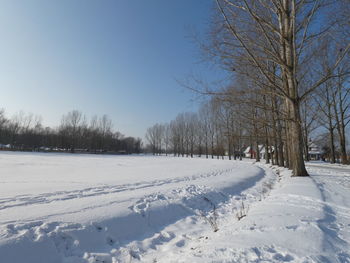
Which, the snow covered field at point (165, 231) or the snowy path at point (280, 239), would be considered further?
the snow covered field at point (165, 231)

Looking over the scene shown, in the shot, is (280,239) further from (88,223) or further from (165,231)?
(88,223)

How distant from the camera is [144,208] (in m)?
4.80

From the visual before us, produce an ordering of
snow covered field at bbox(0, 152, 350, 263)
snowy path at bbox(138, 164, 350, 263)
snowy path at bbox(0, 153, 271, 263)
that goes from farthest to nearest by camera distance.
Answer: snowy path at bbox(0, 153, 271, 263) < snow covered field at bbox(0, 152, 350, 263) < snowy path at bbox(138, 164, 350, 263)

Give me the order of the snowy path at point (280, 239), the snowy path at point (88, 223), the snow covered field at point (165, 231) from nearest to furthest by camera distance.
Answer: the snowy path at point (280, 239) → the snow covered field at point (165, 231) → the snowy path at point (88, 223)

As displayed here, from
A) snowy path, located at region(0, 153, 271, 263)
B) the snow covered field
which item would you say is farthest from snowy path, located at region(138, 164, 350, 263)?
snowy path, located at region(0, 153, 271, 263)

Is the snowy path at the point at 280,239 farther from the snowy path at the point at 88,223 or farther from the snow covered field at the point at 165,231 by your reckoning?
the snowy path at the point at 88,223

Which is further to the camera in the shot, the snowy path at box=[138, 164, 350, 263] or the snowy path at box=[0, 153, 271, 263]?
the snowy path at box=[0, 153, 271, 263]

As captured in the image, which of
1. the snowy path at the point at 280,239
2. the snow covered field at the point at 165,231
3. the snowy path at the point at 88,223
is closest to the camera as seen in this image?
the snowy path at the point at 280,239

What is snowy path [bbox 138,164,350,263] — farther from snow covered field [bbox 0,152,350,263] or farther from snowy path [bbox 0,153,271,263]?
snowy path [bbox 0,153,271,263]

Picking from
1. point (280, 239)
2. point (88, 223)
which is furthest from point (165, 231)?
point (280, 239)

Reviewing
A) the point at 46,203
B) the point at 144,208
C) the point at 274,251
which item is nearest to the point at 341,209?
the point at 274,251

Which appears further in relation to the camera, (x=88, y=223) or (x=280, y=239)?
(x=88, y=223)

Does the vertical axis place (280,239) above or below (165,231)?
above

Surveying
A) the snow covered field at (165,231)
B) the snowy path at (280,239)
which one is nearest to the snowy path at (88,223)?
the snow covered field at (165,231)
